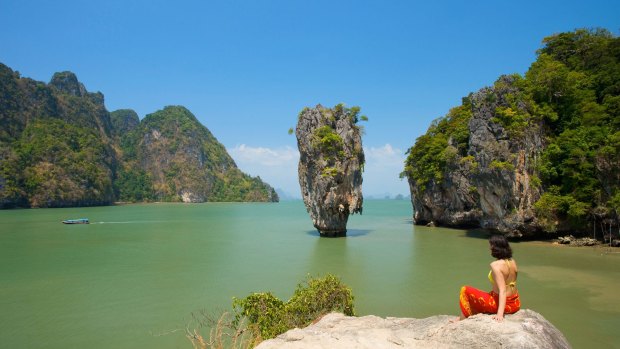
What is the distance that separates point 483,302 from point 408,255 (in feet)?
47.1

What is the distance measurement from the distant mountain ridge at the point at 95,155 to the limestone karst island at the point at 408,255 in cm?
4682

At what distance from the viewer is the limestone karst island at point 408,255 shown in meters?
6.77

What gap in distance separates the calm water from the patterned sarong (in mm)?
4377

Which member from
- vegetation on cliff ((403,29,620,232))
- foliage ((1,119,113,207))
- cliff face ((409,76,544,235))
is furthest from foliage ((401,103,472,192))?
foliage ((1,119,113,207))

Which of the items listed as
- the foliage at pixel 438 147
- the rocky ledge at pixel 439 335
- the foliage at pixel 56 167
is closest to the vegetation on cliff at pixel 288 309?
the rocky ledge at pixel 439 335

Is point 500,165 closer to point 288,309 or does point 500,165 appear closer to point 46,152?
point 288,309

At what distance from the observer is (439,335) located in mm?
4305

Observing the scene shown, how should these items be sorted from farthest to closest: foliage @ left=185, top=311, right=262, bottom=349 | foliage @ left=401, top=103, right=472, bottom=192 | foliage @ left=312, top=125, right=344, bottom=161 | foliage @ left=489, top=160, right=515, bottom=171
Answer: foliage @ left=401, top=103, right=472, bottom=192 → foliage @ left=312, top=125, right=344, bottom=161 → foliage @ left=489, top=160, right=515, bottom=171 → foliage @ left=185, top=311, right=262, bottom=349

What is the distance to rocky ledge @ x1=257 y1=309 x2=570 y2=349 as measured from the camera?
380cm

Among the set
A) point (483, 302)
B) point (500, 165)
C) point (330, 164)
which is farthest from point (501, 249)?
point (330, 164)

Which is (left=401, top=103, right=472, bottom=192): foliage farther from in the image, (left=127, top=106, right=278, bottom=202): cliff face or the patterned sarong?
(left=127, top=106, right=278, bottom=202): cliff face

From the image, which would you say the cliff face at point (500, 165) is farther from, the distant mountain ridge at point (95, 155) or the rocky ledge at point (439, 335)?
the distant mountain ridge at point (95, 155)

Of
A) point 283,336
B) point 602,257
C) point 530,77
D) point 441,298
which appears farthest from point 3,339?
point 530,77

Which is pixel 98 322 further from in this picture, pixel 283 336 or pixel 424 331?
pixel 424 331
